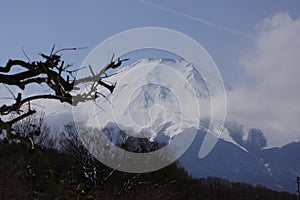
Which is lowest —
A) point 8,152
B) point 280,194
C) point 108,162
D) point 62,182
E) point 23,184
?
point 62,182

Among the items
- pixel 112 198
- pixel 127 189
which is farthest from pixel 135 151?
pixel 112 198

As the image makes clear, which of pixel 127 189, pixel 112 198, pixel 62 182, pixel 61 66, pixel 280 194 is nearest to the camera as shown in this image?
pixel 61 66

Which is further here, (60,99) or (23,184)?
(23,184)

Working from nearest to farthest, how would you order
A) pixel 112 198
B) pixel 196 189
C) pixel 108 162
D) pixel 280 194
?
pixel 112 198, pixel 108 162, pixel 196 189, pixel 280 194

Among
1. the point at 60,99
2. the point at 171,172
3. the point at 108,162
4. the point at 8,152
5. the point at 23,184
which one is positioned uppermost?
the point at 171,172

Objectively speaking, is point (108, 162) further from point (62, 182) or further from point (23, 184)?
point (62, 182)

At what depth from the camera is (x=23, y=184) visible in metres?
29.4

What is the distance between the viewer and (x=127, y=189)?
39.7m

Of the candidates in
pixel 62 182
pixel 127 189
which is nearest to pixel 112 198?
pixel 127 189

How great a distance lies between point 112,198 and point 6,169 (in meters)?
7.66

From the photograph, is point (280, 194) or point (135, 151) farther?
point (280, 194)

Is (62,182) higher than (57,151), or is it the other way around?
(57,151)

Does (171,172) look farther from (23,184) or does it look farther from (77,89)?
(77,89)

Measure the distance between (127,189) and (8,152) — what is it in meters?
9.35
